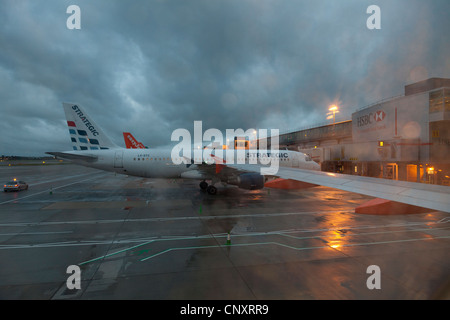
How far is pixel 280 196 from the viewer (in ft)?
68.5

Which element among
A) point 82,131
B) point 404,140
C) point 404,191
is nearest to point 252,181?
point 404,191

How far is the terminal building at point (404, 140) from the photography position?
72.9ft

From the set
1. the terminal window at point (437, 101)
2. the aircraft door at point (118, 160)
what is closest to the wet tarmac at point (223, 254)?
the aircraft door at point (118, 160)

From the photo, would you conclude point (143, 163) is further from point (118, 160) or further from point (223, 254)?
point (223, 254)

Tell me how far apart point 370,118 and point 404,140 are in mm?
6960

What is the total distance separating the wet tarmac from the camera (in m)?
6.07

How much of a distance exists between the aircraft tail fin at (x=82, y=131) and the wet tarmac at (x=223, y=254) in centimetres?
960

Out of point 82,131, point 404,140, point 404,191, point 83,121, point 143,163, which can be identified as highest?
point 83,121

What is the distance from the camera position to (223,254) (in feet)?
27.5

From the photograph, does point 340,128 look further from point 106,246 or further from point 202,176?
point 106,246

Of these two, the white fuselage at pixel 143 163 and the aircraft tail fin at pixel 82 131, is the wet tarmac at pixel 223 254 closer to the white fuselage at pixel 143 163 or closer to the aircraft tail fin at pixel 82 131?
the white fuselage at pixel 143 163

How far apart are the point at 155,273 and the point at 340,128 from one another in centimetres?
4149
